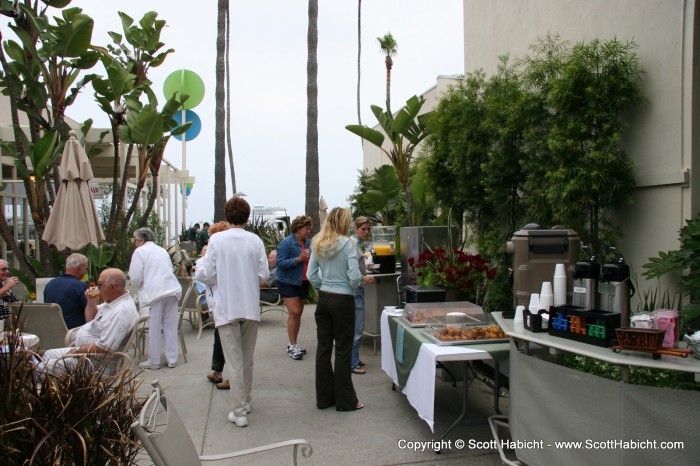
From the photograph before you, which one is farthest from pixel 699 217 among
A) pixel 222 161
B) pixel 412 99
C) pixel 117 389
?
pixel 222 161

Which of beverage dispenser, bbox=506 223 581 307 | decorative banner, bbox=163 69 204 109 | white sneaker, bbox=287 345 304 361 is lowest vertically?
white sneaker, bbox=287 345 304 361

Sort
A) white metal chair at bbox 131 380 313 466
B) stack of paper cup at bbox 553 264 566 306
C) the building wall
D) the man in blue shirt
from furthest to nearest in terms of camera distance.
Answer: the man in blue shirt, the building wall, stack of paper cup at bbox 553 264 566 306, white metal chair at bbox 131 380 313 466

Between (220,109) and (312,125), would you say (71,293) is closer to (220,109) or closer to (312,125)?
(312,125)

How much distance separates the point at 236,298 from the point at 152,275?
2206 mm

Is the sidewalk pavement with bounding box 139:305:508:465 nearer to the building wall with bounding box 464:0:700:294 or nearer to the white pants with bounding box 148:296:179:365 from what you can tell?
the white pants with bounding box 148:296:179:365

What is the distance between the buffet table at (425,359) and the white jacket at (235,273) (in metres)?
1.38

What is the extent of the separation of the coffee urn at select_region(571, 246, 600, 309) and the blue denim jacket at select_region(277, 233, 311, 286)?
3.87 meters

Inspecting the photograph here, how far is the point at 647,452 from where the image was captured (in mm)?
2732

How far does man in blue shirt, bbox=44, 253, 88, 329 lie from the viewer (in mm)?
5508

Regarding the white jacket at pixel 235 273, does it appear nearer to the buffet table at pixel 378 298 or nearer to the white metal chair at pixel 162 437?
the white metal chair at pixel 162 437

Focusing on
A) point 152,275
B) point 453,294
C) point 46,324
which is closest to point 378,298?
point 453,294

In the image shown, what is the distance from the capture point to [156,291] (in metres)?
6.46

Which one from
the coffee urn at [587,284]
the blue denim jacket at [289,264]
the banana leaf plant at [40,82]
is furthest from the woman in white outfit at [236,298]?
the banana leaf plant at [40,82]

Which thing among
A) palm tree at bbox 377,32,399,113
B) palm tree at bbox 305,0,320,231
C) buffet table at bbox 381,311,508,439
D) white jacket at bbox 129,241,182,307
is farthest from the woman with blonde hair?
palm tree at bbox 377,32,399,113
